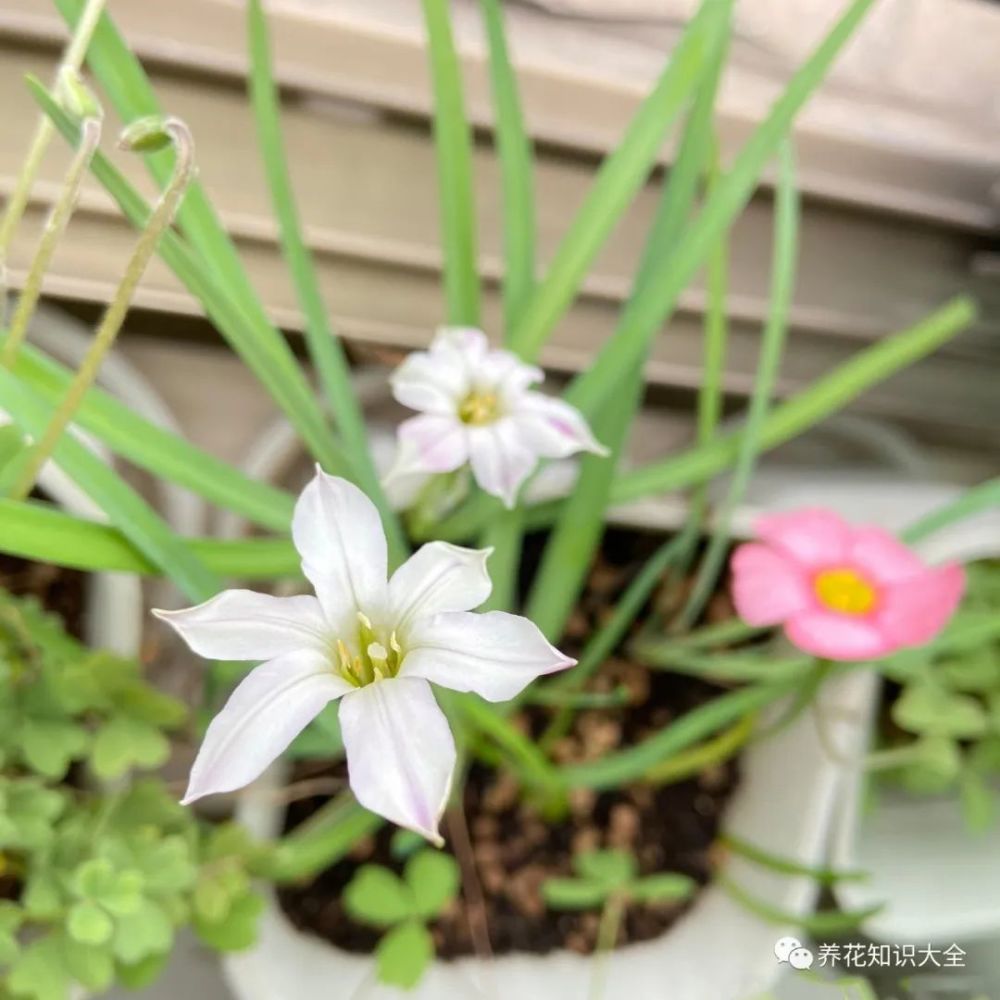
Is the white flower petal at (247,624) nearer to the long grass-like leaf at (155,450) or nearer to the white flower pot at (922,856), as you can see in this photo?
the long grass-like leaf at (155,450)

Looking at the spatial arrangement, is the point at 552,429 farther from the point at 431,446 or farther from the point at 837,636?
the point at 837,636

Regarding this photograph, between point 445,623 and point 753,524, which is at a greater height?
point 753,524

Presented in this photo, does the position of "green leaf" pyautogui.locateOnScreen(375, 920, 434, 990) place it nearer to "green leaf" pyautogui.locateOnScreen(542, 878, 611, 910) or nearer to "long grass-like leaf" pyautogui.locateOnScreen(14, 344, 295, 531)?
"green leaf" pyautogui.locateOnScreen(542, 878, 611, 910)

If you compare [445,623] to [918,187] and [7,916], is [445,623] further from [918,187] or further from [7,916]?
[918,187]

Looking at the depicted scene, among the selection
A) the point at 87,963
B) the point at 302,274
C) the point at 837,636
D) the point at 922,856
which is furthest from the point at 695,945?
the point at 302,274

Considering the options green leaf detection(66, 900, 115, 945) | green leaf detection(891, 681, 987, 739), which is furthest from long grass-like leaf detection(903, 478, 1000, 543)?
green leaf detection(66, 900, 115, 945)

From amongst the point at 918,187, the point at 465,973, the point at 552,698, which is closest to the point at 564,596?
the point at 552,698
